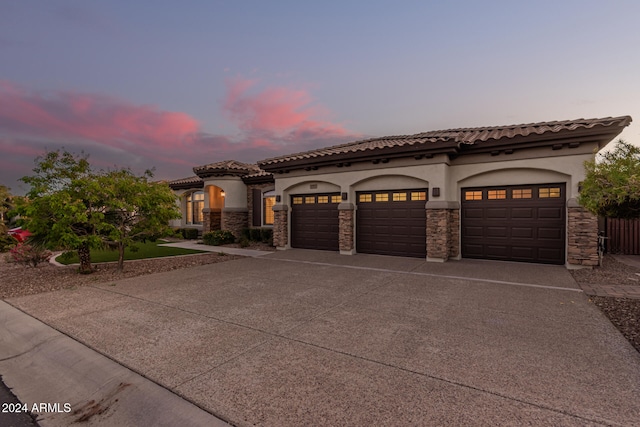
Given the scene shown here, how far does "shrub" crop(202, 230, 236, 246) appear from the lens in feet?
56.9

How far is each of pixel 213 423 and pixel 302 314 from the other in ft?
9.65

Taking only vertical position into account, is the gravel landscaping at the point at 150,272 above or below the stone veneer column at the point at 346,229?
below

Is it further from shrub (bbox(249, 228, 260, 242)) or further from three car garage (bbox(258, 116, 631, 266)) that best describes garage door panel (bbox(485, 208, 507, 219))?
shrub (bbox(249, 228, 260, 242))

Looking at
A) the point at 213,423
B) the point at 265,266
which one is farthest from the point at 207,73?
the point at 213,423

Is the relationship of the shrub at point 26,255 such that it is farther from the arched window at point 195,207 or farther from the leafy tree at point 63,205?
the arched window at point 195,207

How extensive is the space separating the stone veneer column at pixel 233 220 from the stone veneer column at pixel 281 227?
464 cm

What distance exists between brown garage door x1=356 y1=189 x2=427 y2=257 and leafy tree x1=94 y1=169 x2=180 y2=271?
7.77 metres

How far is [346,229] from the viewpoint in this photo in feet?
42.9

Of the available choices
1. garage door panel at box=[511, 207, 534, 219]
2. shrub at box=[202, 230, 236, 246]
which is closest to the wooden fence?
garage door panel at box=[511, 207, 534, 219]

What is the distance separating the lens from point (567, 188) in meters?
9.78

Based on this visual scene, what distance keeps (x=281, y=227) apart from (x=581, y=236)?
39.7 feet

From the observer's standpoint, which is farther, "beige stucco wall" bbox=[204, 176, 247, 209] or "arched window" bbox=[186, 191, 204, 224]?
"arched window" bbox=[186, 191, 204, 224]

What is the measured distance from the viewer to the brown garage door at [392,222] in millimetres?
11820

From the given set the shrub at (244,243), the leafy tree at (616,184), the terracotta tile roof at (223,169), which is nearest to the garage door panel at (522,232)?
the leafy tree at (616,184)
